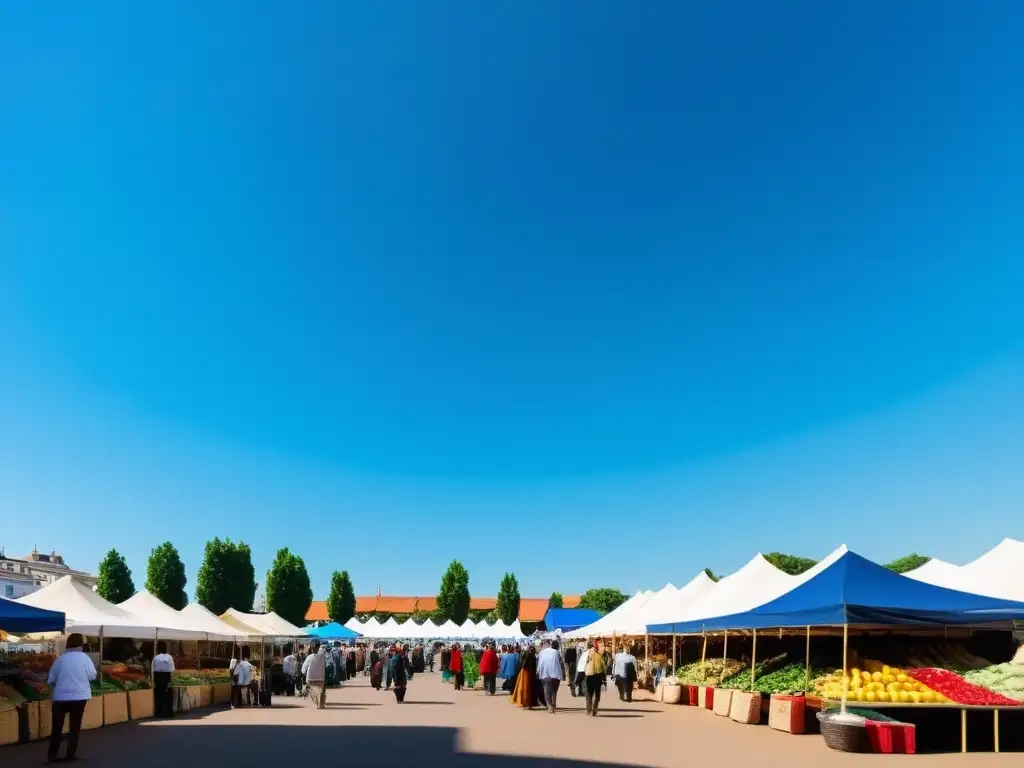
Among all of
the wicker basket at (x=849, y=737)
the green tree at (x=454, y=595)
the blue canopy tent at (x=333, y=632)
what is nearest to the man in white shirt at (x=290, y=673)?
the blue canopy tent at (x=333, y=632)

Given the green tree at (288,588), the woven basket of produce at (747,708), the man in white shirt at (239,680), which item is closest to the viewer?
the woven basket of produce at (747,708)

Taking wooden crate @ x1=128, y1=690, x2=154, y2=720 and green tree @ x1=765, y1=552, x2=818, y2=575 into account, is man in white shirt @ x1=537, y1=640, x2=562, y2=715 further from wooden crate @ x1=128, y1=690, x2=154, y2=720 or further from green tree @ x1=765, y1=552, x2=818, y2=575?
green tree @ x1=765, y1=552, x2=818, y2=575

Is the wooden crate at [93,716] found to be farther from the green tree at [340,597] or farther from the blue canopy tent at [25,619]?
the green tree at [340,597]

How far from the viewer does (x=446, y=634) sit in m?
54.1

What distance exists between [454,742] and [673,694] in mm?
11771

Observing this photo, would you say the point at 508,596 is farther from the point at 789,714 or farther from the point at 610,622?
the point at 789,714

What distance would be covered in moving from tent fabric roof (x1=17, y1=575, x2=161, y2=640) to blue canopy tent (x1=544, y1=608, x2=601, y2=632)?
4853cm

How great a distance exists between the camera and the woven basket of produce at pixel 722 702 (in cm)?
2022

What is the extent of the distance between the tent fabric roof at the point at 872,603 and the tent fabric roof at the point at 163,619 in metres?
15.7

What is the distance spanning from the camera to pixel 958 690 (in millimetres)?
15086

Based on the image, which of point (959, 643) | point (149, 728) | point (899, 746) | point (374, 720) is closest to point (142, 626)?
point (149, 728)

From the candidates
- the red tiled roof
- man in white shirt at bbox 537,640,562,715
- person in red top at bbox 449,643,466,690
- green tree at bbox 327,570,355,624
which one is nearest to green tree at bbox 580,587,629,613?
the red tiled roof

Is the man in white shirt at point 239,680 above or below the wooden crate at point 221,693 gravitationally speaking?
above


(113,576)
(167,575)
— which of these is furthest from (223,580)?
(113,576)
